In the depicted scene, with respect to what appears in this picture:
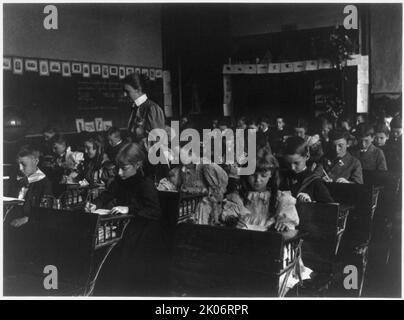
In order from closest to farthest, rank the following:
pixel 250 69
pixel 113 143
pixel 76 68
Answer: pixel 113 143, pixel 250 69, pixel 76 68

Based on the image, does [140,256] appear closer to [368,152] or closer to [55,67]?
[368,152]

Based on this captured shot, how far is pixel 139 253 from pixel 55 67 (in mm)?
2030

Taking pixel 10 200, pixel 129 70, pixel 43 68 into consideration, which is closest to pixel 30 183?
pixel 10 200

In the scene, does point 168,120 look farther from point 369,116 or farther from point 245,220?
point 369,116

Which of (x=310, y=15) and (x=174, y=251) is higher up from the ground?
(x=310, y=15)

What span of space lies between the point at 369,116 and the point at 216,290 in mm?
1872

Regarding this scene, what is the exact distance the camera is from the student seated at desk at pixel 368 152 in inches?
122

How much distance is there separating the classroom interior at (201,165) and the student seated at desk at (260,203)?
0.04 feet

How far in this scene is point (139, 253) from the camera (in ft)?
9.00

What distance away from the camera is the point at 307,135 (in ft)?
10.8

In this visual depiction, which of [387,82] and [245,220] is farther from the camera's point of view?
[387,82]

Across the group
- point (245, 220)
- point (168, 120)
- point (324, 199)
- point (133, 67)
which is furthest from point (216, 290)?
point (133, 67)

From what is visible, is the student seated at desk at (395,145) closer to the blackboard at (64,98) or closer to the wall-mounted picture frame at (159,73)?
the blackboard at (64,98)

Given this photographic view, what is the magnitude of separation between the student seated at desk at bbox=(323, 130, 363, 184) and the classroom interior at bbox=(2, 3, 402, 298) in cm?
5
